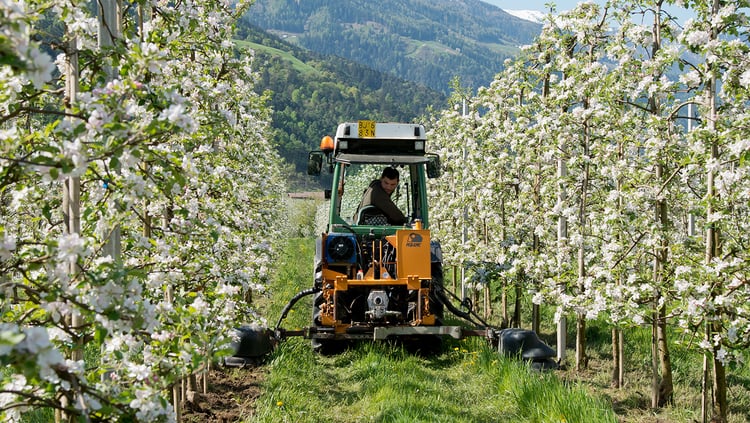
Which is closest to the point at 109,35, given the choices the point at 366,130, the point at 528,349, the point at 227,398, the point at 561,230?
the point at 227,398

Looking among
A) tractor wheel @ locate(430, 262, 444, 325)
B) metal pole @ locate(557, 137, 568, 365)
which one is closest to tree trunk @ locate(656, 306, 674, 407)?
metal pole @ locate(557, 137, 568, 365)

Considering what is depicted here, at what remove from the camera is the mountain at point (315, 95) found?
13450cm

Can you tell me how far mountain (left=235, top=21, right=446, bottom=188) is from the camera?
5295 inches

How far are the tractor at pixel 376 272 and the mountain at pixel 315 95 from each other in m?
104

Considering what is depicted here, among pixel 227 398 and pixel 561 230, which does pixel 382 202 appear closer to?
pixel 561 230

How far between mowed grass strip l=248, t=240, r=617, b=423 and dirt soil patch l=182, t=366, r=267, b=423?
Answer: 19 cm

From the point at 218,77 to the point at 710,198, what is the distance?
4778 mm

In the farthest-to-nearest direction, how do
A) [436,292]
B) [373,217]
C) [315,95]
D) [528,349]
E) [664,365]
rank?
[315,95] < [373,217] < [436,292] < [528,349] < [664,365]

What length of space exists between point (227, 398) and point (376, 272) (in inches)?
108

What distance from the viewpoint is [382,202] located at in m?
9.59

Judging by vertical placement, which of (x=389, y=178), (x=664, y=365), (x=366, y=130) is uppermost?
(x=366, y=130)

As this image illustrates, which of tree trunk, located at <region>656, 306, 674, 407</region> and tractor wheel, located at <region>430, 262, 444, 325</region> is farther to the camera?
tractor wheel, located at <region>430, 262, 444, 325</region>

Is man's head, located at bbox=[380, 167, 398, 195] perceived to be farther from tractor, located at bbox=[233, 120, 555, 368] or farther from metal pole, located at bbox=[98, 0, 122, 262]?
metal pole, located at bbox=[98, 0, 122, 262]

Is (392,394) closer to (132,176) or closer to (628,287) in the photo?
(628,287)
